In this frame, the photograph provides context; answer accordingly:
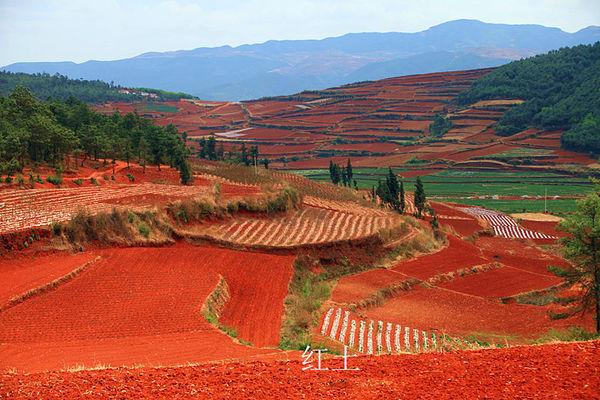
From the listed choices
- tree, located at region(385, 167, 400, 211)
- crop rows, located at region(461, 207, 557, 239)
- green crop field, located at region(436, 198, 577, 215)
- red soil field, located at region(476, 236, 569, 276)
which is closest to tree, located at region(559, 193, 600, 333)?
red soil field, located at region(476, 236, 569, 276)

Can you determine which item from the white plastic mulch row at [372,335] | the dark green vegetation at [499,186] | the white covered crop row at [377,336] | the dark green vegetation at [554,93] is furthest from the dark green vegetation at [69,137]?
the dark green vegetation at [554,93]

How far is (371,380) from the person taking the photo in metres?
11.2

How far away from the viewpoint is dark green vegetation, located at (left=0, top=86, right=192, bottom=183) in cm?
3983

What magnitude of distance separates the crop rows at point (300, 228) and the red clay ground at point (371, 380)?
19947mm

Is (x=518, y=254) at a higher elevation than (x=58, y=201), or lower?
lower

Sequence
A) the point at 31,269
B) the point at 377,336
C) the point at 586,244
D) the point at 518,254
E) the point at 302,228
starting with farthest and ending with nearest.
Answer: the point at 518,254, the point at 302,228, the point at 31,269, the point at 377,336, the point at 586,244

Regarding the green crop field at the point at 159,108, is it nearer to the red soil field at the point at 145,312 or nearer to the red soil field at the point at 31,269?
the red soil field at the point at 31,269

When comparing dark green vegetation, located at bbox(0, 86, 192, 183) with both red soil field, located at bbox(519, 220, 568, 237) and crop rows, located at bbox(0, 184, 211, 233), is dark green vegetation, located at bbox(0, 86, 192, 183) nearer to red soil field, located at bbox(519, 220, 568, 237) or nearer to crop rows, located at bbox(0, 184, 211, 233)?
crop rows, located at bbox(0, 184, 211, 233)

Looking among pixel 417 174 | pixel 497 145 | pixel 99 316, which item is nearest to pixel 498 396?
pixel 99 316

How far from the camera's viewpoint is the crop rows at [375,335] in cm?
2080

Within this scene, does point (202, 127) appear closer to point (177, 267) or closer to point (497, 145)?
point (497, 145)

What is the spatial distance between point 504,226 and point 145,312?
4586cm

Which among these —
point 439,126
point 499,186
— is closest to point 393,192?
point 499,186

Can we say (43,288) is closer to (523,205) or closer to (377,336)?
(377,336)
